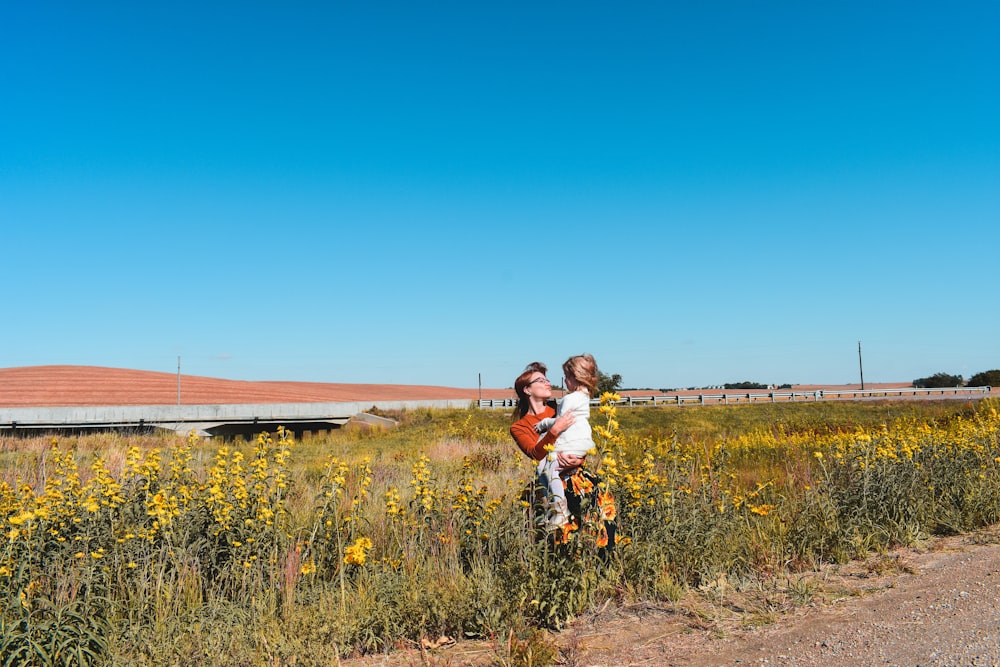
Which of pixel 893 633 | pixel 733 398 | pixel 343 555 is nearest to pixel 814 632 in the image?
pixel 893 633

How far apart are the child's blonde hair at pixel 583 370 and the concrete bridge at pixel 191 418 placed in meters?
22.2

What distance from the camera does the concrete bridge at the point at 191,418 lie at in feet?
87.0

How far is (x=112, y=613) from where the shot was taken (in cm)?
395

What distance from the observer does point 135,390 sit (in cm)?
5653

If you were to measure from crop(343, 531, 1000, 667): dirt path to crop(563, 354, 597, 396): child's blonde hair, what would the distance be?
1.48m

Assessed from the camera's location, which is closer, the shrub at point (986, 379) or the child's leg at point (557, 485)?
the child's leg at point (557, 485)

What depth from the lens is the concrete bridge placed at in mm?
26516

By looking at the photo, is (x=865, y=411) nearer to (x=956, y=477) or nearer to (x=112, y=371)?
(x=956, y=477)

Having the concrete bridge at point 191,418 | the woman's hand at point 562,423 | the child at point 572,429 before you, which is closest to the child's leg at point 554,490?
the child at point 572,429

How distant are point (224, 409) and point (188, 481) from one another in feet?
88.9

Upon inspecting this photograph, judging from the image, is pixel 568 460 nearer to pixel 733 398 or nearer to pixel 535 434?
pixel 535 434

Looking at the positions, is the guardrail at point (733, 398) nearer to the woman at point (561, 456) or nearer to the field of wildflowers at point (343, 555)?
the field of wildflowers at point (343, 555)

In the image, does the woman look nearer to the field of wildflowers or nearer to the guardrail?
the field of wildflowers

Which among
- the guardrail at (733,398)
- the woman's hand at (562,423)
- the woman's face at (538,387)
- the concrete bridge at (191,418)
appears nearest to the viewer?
the woman's hand at (562,423)
